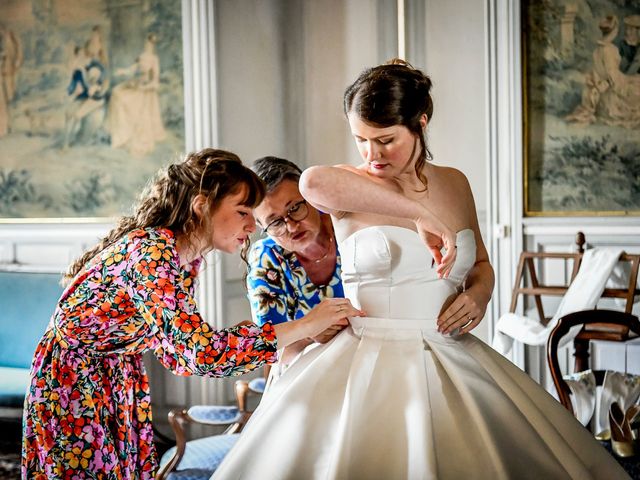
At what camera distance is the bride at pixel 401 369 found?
1604 millimetres

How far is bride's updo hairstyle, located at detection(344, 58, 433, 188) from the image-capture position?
5.88 feet

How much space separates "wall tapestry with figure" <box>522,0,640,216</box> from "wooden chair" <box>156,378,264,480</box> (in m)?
2.30

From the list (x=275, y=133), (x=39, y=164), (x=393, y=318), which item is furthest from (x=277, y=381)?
(x=39, y=164)

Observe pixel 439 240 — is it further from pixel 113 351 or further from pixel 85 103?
pixel 85 103

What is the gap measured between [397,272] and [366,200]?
0.62 ft

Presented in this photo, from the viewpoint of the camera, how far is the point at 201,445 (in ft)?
10.3

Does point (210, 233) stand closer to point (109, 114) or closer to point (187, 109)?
point (187, 109)

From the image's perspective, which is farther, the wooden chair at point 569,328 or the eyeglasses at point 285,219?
the wooden chair at point 569,328

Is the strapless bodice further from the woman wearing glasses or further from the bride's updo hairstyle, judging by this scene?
the woman wearing glasses

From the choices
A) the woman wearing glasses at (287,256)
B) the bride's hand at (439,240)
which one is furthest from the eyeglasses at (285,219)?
the bride's hand at (439,240)

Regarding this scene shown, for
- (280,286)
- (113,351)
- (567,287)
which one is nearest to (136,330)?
(113,351)

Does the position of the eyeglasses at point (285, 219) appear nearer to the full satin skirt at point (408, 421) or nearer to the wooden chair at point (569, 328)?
the full satin skirt at point (408, 421)

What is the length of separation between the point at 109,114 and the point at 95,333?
3.47 m

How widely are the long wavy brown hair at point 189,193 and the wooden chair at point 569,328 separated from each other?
1.41m
